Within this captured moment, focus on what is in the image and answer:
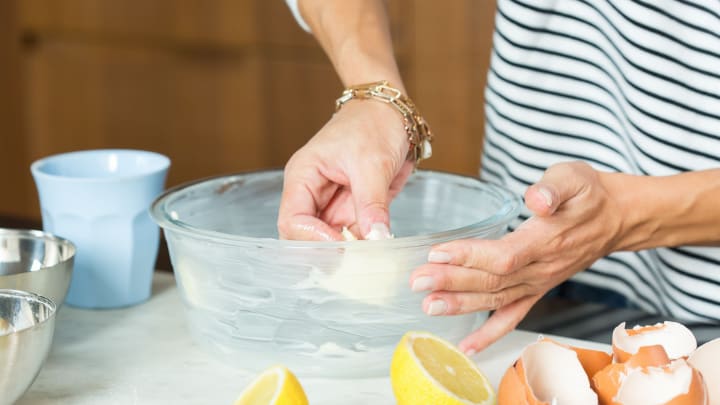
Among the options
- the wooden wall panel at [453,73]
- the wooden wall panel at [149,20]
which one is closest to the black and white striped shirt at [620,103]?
the wooden wall panel at [453,73]

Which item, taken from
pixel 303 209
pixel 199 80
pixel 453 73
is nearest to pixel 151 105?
pixel 199 80

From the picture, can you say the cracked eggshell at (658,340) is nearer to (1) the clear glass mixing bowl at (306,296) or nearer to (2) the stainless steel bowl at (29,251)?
(1) the clear glass mixing bowl at (306,296)

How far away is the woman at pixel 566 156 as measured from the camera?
88 cm

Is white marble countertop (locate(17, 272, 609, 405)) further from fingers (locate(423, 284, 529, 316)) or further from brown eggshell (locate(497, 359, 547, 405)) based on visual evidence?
brown eggshell (locate(497, 359, 547, 405))

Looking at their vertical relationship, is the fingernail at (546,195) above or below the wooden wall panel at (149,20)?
above

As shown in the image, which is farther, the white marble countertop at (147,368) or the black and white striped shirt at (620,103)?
the black and white striped shirt at (620,103)

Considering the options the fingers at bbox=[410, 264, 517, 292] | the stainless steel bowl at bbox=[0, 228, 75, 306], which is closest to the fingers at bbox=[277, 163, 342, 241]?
the fingers at bbox=[410, 264, 517, 292]

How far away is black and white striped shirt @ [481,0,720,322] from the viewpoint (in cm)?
106

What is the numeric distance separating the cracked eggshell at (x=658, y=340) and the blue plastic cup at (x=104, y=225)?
53 centimetres

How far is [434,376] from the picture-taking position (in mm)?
708

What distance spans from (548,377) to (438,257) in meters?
0.18

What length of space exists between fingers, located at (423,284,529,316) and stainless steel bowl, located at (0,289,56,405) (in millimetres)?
324

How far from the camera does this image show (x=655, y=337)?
2.29 feet

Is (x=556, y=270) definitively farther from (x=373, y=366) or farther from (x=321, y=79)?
(x=321, y=79)
